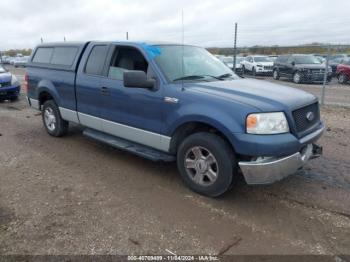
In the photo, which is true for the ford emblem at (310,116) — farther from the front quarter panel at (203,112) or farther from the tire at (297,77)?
the tire at (297,77)

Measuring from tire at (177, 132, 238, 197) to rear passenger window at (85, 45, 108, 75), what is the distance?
2078mm

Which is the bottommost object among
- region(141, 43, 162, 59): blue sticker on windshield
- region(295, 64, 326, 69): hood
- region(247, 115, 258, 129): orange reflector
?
region(295, 64, 326, 69): hood

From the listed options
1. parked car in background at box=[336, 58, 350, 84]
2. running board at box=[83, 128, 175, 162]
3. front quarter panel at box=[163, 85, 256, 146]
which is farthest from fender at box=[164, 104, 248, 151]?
parked car in background at box=[336, 58, 350, 84]

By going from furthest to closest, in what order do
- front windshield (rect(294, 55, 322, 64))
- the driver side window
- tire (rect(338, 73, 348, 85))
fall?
tire (rect(338, 73, 348, 85)), front windshield (rect(294, 55, 322, 64)), the driver side window

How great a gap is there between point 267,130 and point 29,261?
2628 millimetres

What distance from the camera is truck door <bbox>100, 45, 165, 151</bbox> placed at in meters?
4.62

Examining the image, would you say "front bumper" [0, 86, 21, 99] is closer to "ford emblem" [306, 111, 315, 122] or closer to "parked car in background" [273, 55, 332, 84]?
"ford emblem" [306, 111, 315, 122]

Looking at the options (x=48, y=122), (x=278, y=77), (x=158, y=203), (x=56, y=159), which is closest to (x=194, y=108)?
(x=158, y=203)

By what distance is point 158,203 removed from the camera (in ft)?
13.5

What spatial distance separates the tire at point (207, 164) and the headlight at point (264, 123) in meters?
0.41

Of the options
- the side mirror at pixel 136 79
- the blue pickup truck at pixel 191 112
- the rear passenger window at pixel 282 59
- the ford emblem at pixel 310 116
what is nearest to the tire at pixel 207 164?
the blue pickup truck at pixel 191 112

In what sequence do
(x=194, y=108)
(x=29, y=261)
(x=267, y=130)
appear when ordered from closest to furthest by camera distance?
1. (x=29, y=261)
2. (x=267, y=130)
3. (x=194, y=108)

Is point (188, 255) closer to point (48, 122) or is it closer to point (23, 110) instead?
point (48, 122)

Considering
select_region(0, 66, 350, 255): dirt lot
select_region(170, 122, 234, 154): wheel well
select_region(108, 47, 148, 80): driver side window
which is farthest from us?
select_region(108, 47, 148, 80): driver side window
